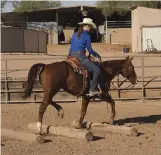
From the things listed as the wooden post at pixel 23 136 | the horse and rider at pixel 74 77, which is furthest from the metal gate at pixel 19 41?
the wooden post at pixel 23 136

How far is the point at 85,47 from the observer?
809cm

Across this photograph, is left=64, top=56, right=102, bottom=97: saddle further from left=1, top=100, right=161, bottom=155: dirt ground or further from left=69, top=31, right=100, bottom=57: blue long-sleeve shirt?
left=1, top=100, right=161, bottom=155: dirt ground

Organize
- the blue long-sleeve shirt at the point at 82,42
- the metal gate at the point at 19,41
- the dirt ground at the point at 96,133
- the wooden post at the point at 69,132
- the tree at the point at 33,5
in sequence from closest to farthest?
the dirt ground at the point at 96,133
the wooden post at the point at 69,132
the blue long-sleeve shirt at the point at 82,42
the metal gate at the point at 19,41
the tree at the point at 33,5

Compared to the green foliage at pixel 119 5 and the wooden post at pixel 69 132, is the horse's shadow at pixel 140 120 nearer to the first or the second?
the wooden post at pixel 69 132

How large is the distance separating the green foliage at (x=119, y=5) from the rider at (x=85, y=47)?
40.5 meters

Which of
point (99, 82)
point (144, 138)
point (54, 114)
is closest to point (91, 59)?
point (99, 82)

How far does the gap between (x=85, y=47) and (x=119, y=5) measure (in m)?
42.6

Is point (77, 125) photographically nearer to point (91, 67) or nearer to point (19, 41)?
point (91, 67)

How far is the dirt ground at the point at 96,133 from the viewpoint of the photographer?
6.54 meters

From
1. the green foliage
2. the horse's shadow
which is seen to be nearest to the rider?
the horse's shadow

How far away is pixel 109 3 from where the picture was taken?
48594mm

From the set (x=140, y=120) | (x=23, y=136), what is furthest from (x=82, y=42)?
(x=140, y=120)

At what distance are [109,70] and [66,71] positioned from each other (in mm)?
1102

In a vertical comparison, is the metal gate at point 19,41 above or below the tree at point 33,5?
below
